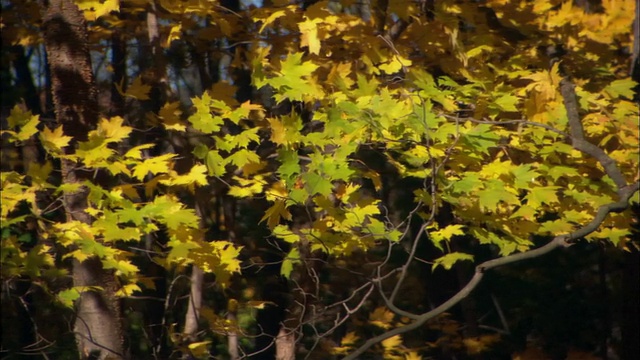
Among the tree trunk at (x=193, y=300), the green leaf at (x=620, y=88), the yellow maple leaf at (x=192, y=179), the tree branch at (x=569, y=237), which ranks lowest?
the tree trunk at (x=193, y=300)

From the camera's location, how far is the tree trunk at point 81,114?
5270 millimetres

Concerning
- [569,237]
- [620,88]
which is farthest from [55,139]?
[620,88]

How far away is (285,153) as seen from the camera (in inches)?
193

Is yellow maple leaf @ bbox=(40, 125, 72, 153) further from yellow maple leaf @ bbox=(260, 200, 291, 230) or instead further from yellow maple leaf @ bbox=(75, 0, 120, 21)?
yellow maple leaf @ bbox=(260, 200, 291, 230)

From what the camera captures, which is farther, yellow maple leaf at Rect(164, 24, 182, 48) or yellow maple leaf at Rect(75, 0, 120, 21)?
yellow maple leaf at Rect(164, 24, 182, 48)

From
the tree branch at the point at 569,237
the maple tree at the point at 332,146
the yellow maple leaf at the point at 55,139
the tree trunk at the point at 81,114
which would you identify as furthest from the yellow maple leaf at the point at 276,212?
the yellow maple leaf at the point at 55,139

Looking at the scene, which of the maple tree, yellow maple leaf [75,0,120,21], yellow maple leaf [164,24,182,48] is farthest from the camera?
yellow maple leaf [164,24,182,48]

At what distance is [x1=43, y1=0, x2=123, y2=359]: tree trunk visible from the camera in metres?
5.27

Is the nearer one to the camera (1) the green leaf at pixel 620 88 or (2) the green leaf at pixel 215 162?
(2) the green leaf at pixel 215 162

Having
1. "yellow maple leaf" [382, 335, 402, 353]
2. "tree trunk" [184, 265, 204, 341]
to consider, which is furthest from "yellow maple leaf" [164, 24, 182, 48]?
"yellow maple leaf" [382, 335, 402, 353]

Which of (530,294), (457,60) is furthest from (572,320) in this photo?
(457,60)

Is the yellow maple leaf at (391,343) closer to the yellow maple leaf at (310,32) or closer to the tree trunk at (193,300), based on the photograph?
the tree trunk at (193,300)

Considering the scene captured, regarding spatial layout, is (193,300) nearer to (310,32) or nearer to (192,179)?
(192,179)

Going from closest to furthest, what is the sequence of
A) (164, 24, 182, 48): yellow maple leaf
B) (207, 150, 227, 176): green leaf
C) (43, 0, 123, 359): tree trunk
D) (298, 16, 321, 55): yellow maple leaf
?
(207, 150, 227, 176): green leaf
(43, 0, 123, 359): tree trunk
(298, 16, 321, 55): yellow maple leaf
(164, 24, 182, 48): yellow maple leaf
